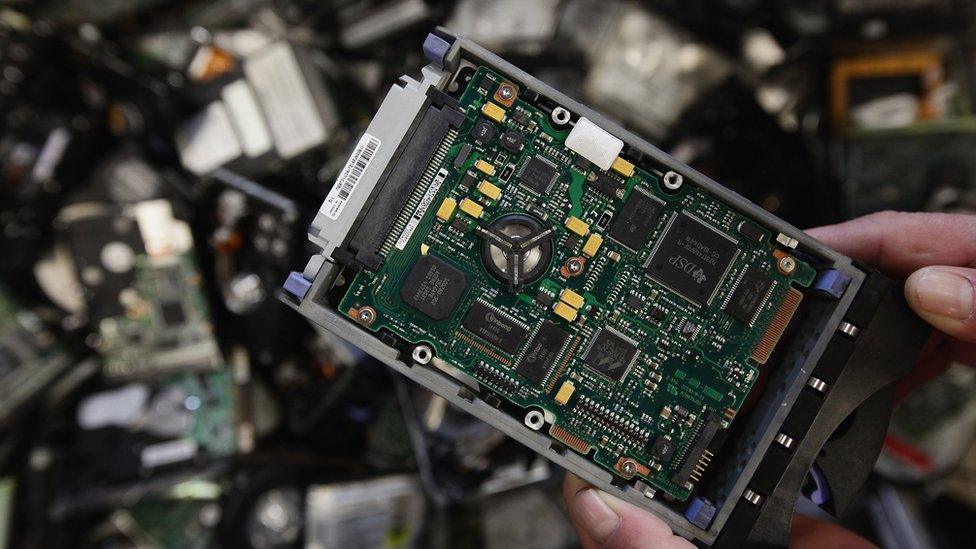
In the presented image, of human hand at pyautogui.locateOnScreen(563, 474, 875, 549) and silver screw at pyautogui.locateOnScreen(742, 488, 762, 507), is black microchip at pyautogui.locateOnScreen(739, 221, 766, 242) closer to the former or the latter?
silver screw at pyautogui.locateOnScreen(742, 488, 762, 507)

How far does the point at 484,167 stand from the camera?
258 cm

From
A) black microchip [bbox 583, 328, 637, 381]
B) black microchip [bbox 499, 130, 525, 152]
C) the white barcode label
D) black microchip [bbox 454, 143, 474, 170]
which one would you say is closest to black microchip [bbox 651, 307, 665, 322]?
black microchip [bbox 583, 328, 637, 381]

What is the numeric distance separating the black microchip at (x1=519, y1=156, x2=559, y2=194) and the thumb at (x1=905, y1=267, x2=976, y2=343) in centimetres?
148

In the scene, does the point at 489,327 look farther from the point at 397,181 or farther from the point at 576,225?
the point at 397,181

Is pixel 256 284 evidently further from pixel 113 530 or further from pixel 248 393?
pixel 113 530

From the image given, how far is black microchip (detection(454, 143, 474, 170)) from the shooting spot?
2559 mm

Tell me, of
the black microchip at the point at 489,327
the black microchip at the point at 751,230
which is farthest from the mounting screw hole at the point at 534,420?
the black microchip at the point at 751,230

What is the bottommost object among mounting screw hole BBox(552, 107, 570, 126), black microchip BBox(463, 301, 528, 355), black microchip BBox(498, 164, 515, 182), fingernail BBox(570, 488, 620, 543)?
fingernail BBox(570, 488, 620, 543)

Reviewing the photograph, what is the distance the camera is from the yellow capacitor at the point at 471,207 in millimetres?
2580

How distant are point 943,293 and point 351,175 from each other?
232cm

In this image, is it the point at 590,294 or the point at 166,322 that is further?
the point at 166,322

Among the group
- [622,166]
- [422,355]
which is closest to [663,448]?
[422,355]

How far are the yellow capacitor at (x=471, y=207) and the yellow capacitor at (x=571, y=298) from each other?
447mm

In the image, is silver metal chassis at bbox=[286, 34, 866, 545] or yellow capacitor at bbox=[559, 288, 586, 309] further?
yellow capacitor at bbox=[559, 288, 586, 309]
